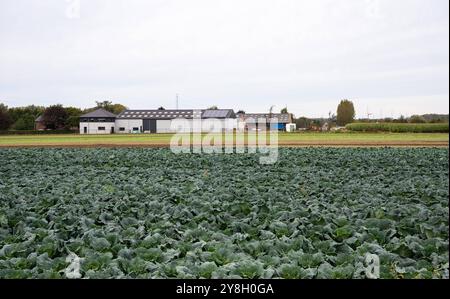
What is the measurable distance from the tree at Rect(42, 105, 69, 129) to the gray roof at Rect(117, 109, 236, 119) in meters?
15.1

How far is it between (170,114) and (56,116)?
31.1m

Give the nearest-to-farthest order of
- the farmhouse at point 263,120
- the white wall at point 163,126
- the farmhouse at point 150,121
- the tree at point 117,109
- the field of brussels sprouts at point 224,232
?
1. the field of brussels sprouts at point 224,232
2. the farmhouse at point 150,121
3. the tree at point 117,109
4. the farmhouse at point 263,120
5. the white wall at point 163,126

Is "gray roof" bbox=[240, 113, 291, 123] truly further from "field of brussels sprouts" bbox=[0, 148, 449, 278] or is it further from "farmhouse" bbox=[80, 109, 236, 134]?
"field of brussels sprouts" bbox=[0, 148, 449, 278]

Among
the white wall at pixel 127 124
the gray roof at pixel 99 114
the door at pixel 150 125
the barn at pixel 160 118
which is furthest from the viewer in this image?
the door at pixel 150 125

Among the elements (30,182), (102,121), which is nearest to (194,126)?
(102,121)

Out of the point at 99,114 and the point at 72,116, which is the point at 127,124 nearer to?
the point at 99,114

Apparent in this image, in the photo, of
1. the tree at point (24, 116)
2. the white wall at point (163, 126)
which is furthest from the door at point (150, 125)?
the tree at point (24, 116)

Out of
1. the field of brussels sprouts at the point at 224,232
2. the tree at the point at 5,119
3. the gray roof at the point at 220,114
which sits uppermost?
the gray roof at the point at 220,114

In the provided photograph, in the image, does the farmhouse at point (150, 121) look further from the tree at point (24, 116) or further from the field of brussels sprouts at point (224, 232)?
the field of brussels sprouts at point (224, 232)

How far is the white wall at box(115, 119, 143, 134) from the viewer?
49506mm

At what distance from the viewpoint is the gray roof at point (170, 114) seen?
54.6 meters

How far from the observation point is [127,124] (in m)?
53.6

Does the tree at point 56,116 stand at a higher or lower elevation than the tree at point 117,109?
lower

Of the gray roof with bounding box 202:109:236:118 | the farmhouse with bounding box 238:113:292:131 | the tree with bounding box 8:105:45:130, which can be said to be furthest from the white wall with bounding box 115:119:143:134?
the tree with bounding box 8:105:45:130
